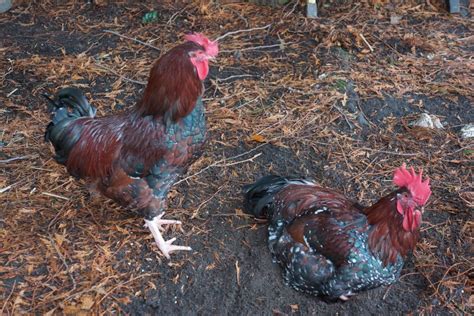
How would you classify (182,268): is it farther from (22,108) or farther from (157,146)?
(22,108)

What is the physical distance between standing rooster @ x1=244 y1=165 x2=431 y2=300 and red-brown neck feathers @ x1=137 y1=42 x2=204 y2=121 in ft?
3.10

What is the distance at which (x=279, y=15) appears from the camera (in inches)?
259

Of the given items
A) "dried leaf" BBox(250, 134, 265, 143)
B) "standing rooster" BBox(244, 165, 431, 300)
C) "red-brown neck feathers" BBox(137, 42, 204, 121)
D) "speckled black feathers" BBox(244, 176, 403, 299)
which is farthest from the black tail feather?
"dried leaf" BBox(250, 134, 265, 143)

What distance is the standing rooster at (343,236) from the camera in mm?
3074

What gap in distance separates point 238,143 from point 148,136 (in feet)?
4.37

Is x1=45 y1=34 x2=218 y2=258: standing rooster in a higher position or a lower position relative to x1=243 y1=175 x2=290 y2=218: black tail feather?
higher

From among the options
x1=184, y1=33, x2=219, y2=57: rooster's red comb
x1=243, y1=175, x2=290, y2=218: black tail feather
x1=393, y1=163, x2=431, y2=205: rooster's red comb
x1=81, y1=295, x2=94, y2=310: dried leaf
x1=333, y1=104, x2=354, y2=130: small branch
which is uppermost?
x1=184, y1=33, x2=219, y2=57: rooster's red comb

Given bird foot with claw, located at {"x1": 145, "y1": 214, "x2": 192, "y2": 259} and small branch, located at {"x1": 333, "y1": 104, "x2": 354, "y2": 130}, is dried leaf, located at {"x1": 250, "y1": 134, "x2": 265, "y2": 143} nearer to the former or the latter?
small branch, located at {"x1": 333, "y1": 104, "x2": 354, "y2": 130}

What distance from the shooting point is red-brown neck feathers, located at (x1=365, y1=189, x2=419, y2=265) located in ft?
10.2

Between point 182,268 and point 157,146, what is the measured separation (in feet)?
2.97

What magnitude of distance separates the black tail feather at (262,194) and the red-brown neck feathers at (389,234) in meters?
0.80

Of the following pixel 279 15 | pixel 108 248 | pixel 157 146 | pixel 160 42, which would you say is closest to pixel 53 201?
pixel 108 248

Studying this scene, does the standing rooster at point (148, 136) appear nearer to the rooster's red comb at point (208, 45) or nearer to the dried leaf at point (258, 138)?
the rooster's red comb at point (208, 45)

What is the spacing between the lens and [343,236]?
321 centimetres
